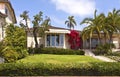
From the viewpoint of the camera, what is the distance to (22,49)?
36.4 m

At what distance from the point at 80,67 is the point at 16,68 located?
4.16m

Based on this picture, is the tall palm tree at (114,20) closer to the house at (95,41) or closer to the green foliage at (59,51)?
the house at (95,41)

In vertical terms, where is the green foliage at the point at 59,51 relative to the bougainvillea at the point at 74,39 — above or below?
below

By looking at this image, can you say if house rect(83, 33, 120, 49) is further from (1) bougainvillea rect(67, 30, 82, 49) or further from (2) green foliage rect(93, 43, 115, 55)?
(2) green foliage rect(93, 43, 115, 55)

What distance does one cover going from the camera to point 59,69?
69.2 feet

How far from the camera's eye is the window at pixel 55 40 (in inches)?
1932

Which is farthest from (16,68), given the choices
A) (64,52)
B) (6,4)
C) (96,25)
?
(96,25)

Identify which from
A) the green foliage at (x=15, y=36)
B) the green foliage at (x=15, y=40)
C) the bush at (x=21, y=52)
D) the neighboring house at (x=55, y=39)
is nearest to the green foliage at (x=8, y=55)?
the green foliage at (x=15, y=40)

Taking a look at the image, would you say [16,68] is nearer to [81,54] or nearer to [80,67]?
[80,67]

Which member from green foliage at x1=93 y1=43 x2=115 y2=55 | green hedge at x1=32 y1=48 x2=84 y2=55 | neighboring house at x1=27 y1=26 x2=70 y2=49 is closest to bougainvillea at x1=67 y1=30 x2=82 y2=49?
neighboring house at x1=27 y1=26 x2=70 y2=49

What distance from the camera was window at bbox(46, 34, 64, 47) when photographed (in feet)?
161

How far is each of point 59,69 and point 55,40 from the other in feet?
92.4

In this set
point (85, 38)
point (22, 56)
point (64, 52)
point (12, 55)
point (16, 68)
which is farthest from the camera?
point (85, 38)

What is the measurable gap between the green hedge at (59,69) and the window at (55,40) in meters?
27.7
